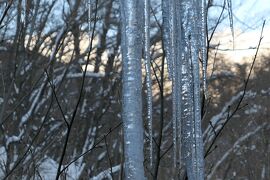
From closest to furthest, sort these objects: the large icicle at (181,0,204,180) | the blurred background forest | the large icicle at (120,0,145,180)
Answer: the large icicle at (120,0,145,180) → the large icicle at (181,0,204,180) → the blurred background forest

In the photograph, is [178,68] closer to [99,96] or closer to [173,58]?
[173,58]

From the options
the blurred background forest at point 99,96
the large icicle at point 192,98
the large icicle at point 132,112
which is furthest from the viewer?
the blurred background forest at point 99,96

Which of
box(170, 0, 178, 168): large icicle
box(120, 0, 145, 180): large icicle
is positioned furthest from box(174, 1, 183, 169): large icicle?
box(120, 0, 145, 180): large icicle

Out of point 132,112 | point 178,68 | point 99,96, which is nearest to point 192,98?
point 178,68

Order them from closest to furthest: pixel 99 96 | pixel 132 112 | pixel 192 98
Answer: pixel 132 112 → pixel 192 98 → pixel 99 96

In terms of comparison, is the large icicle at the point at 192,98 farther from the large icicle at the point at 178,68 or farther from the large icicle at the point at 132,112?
the large icicle at the point at 132,112

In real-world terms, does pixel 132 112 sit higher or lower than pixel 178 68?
lower

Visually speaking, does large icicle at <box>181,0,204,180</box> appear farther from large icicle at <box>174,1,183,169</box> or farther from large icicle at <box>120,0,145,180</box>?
large icicle at <box>120,0,145,180</box>

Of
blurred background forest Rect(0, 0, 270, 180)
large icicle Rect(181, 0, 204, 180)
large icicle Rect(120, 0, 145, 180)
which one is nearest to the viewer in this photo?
large icicle Rect(120, 0, 145, 180)

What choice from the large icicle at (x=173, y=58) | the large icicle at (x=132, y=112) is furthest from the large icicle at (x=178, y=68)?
the large icicle at (x=132, y=112)

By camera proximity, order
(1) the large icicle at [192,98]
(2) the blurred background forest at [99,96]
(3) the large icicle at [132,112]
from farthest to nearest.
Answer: (2) the blurred background forest at [99,96] → (1) the large icicle at [192,98] → (3) the large icicle at [132,112]

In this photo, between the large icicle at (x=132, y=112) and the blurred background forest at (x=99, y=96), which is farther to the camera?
the blurred background forest at (x=99, y=96)

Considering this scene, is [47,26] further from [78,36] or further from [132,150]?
[132,150]

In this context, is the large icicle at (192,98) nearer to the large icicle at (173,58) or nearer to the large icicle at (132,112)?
the large icicle at (173,58)
